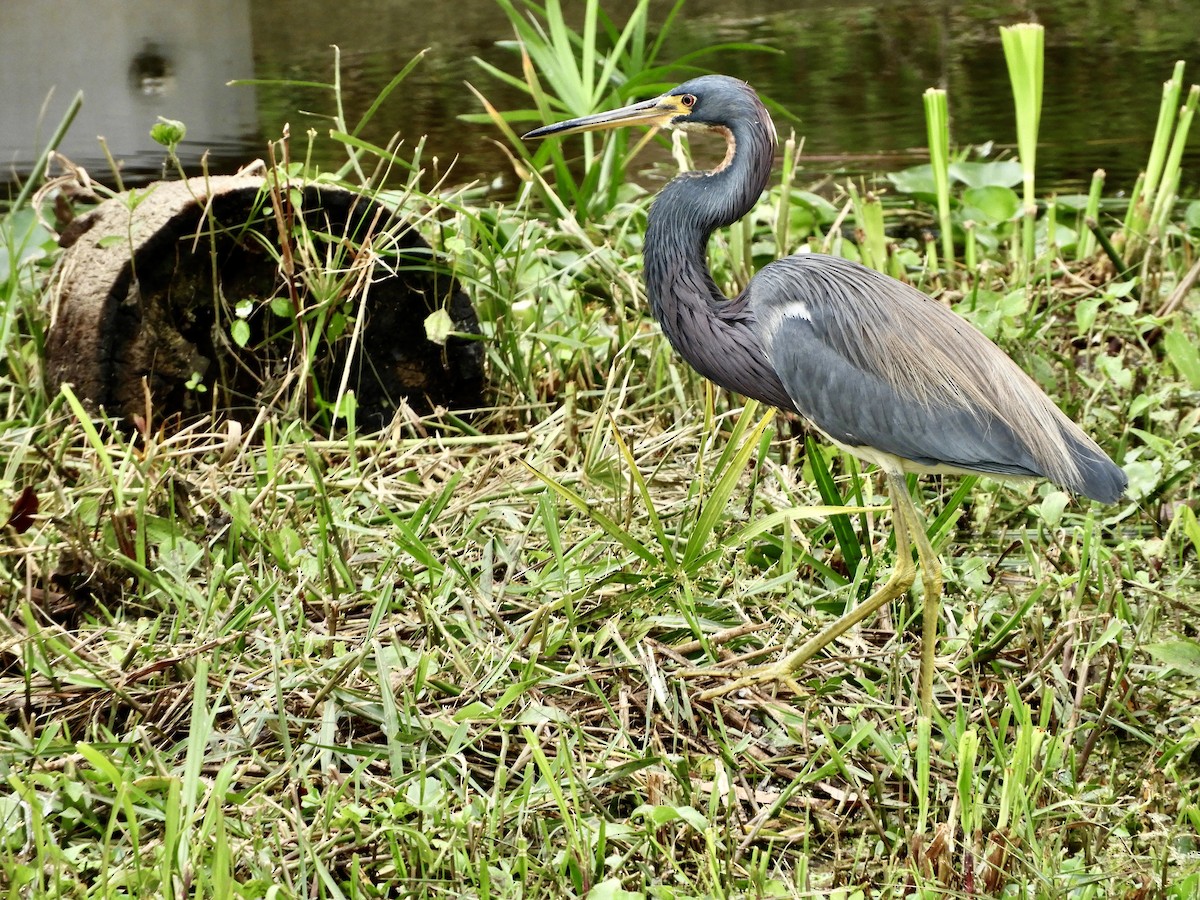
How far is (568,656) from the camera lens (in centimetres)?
320

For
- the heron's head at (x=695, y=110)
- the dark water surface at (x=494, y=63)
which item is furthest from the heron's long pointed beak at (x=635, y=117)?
the dark water surface at (x=494, y=63)

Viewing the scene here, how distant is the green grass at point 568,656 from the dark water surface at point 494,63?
293 cm

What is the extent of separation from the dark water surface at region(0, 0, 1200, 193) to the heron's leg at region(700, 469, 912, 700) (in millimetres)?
3795

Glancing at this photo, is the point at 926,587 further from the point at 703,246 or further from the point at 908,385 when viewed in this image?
the point at 703,246

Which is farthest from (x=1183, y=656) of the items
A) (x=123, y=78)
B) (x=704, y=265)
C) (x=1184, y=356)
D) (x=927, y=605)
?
(x=123, y=78)

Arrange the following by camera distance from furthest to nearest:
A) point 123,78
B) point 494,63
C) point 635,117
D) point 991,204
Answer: point 494,63 < point 123,78 < point 991,204 < point 635,117

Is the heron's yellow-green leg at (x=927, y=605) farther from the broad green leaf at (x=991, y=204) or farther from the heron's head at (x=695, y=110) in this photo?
the broad green leaf at (x=991, y=204)

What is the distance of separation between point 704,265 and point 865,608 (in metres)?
0.92

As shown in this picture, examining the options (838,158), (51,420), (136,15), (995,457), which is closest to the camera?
(995,457)

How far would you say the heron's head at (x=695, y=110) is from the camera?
3.36 meters

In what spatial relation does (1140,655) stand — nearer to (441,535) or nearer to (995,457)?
(995,457)

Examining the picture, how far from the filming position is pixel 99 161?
24.1 feet

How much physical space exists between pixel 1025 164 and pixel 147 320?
3233mm

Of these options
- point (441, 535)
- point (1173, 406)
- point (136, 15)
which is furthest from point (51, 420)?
point (136, 15)
